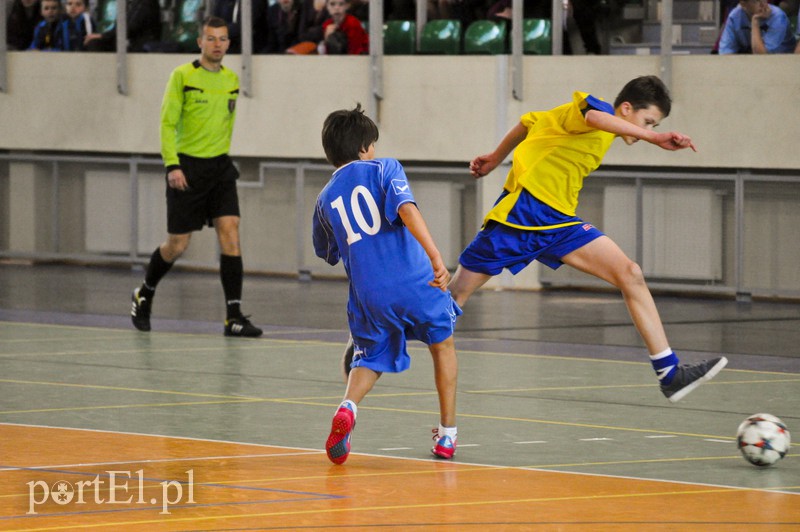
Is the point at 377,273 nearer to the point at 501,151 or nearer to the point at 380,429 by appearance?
the point at 380,429

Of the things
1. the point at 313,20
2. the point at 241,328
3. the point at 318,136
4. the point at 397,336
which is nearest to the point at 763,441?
the point at 397,336

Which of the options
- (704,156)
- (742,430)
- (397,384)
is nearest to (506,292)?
(704,156)

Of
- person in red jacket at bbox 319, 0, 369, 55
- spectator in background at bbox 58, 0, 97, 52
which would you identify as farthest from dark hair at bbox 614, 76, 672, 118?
spectator in background at bbox 58, 0, 97, 52

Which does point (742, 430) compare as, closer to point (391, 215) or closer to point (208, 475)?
point (391, 215)

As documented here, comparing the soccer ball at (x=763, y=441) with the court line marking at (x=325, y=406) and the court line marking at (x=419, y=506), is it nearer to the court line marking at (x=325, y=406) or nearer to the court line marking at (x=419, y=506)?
the court line marking at (x=419, y=506)

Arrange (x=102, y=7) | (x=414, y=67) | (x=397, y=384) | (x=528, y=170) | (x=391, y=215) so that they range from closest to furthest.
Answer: (x=391, y=215)
(x=528, y=170)
(x=397, y=384)
(x=414, y=67)
(x=102, y=7)

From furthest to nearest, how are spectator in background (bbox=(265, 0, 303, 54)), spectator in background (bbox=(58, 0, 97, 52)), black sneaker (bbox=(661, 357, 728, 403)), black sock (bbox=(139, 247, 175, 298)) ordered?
spectator in background (bbox=(58, 0, 97, 52))
spectator in background (bbox=(265, 0, 303, 54))
black sock (bbox=(139, 247, 175, 298))
black sneaker (bbox=(661, 357, 728, 403))

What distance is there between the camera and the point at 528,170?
27.6 feet

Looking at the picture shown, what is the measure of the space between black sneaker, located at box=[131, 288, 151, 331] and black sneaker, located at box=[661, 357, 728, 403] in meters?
5.73

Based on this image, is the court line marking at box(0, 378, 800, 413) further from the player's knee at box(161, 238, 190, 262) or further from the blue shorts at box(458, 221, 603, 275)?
the player's knee at box(161, 238, 190, 262)

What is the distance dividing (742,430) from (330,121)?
231 cm

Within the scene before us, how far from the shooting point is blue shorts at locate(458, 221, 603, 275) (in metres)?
8.36

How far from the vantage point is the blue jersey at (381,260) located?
703cm

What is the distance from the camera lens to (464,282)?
845 centimetres
